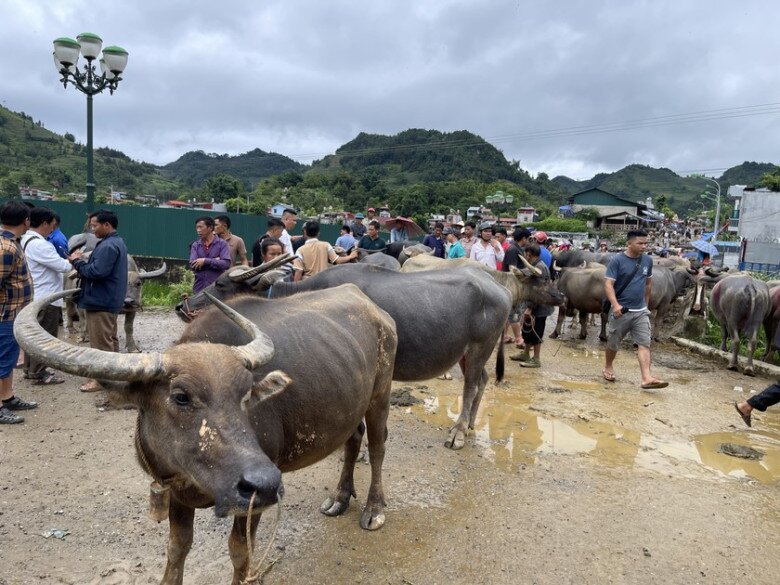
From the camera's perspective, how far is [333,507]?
408 cm

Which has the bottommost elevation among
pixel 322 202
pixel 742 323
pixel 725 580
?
pixel 725 580

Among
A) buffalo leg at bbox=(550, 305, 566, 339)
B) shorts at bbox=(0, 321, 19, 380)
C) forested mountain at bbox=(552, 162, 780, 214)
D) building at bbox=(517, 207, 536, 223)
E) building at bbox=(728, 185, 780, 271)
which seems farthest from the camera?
forested mountain at bbox=(552, 162, 780, 214)

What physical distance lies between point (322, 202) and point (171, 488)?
66355 mm

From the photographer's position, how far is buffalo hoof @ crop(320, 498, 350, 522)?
4.07 meters

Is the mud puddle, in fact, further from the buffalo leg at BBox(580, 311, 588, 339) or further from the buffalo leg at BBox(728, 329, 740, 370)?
the buffalo leg at BBox(580, 311, 588, 339)

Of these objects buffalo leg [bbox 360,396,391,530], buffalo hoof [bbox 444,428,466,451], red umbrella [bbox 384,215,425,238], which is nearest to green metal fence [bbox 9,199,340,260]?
red umbrella [bbox 384,215,425,238]

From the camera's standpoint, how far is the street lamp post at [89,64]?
9.50 meters

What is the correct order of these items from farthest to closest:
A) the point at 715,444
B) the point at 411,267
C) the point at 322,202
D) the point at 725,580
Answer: the point at 322,202 < the point at 411,267 < the point at 715,444 < the point at 725,580

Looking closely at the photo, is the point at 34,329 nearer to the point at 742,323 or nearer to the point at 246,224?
the point at 742,323

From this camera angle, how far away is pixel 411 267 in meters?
8.40

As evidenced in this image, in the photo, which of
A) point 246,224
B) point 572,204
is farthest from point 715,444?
point 572,204

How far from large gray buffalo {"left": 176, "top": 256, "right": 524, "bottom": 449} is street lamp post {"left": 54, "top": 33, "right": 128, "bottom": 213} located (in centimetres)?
732

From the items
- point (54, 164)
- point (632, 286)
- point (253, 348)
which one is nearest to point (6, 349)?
point (253, 348)

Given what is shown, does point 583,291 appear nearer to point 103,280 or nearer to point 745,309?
point 745,309
